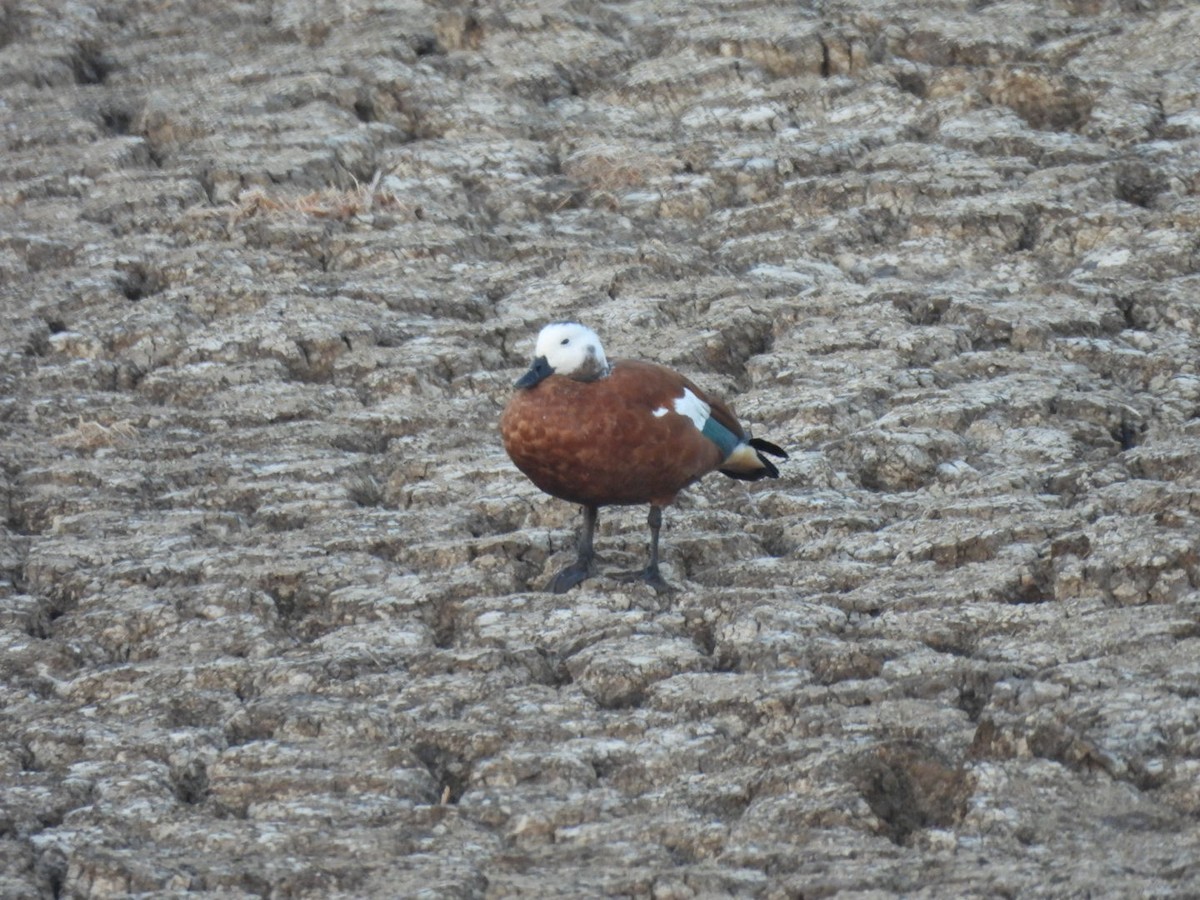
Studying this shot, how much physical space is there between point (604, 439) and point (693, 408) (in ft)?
1.66

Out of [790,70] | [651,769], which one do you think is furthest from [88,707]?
[790,70]

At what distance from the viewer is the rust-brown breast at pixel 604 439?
637 cm

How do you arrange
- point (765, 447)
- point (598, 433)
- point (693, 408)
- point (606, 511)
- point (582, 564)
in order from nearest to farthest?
point (598, 433) → point (582, 564) → point (693, 408) → point (765, 447) → point (606, 511)

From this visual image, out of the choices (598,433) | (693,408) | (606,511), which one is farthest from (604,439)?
(606,511)

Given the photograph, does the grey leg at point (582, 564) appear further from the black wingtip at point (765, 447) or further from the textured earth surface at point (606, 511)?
the black wingtip at point (765, 447)

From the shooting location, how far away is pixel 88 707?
18.7 feet

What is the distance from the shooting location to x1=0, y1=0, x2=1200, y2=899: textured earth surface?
15.9ft

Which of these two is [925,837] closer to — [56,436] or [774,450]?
[774,450]

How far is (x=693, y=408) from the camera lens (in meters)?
6.74

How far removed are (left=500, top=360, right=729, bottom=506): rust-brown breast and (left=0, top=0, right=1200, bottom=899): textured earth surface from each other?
0.39 m

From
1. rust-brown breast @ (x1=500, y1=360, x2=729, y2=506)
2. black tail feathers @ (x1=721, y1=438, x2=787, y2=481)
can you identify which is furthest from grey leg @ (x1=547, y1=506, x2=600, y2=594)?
black tail feathers @ (x1=721, y1=438, x2=787, y2=481)

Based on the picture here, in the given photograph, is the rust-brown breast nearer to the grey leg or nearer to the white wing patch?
the white wing patch

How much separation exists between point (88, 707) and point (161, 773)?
623mm

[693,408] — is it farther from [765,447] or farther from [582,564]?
[582,564]
